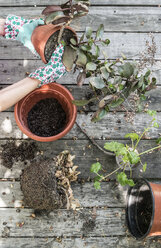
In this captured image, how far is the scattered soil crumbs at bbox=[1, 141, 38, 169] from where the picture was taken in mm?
1520

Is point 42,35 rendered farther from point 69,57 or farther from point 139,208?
point 139,208

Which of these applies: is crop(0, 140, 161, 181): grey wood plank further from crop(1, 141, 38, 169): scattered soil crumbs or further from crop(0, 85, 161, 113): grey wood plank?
crop(0, 85, 161, 113): grey wood plank

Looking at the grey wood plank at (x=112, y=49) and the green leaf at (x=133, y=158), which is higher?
→ the grey wood plank at (x=112, y=49)

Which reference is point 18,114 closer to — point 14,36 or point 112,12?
point 14,36

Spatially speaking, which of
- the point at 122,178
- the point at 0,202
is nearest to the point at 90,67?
the point at 122,178

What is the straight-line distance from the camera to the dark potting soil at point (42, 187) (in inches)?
52.3

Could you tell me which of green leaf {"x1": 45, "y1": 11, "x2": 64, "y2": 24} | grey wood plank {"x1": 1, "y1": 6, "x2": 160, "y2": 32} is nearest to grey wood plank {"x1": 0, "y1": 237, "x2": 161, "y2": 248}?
green leaf {"x1": 45, "y1": 11, "x2": 64, "y2": 24}

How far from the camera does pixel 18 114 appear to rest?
1.35 metres

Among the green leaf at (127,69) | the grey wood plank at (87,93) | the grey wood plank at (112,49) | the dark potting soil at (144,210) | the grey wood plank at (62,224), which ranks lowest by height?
the grey wood plank at (62,224)

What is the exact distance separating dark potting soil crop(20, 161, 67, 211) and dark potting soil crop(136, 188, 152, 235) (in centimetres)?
42

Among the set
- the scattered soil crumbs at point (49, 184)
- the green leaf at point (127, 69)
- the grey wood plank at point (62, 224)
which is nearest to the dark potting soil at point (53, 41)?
the green leaf at point (127, 69)

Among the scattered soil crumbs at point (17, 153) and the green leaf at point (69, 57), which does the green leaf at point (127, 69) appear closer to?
the green leaf at point (69, 57)

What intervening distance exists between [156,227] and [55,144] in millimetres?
708

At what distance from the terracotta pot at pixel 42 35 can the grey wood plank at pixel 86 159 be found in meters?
0.57
